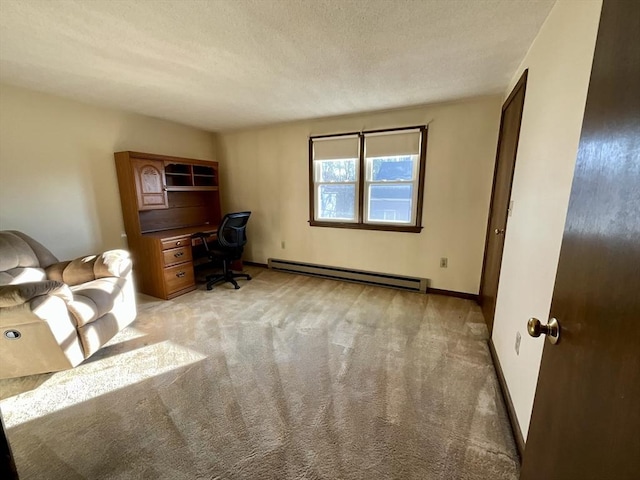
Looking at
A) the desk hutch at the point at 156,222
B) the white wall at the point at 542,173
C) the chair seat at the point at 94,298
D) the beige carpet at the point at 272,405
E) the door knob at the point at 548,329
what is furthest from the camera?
the desk hutch at the point at 156,222

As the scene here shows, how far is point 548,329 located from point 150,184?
380cm

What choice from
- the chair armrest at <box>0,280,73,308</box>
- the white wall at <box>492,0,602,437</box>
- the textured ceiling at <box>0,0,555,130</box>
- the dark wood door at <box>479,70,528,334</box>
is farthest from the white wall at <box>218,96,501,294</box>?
the chair armrest at <box>0,280,73,308</box>

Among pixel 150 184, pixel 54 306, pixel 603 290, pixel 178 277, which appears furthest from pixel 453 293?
pixel 150 184

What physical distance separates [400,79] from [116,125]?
3.21 meters

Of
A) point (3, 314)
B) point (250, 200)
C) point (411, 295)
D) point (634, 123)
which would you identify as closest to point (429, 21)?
point (634, 123)

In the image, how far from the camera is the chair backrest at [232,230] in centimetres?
328

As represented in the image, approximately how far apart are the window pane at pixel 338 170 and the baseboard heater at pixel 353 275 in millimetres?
1252

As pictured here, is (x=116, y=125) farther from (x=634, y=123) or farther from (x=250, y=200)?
(x=634, y=123)

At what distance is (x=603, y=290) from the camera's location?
1.69 ft

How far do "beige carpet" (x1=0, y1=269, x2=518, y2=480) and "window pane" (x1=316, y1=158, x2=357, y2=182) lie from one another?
1.90m

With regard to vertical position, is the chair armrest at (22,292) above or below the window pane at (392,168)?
below

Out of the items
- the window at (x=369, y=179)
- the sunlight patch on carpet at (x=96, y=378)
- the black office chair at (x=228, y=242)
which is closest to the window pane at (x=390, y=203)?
the window at (x=369, y=179)

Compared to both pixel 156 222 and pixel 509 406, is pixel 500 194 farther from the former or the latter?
Result: pixel 156 222

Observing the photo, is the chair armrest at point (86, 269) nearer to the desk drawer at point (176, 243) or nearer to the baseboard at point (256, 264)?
the desk drawer at point (176, 243)
